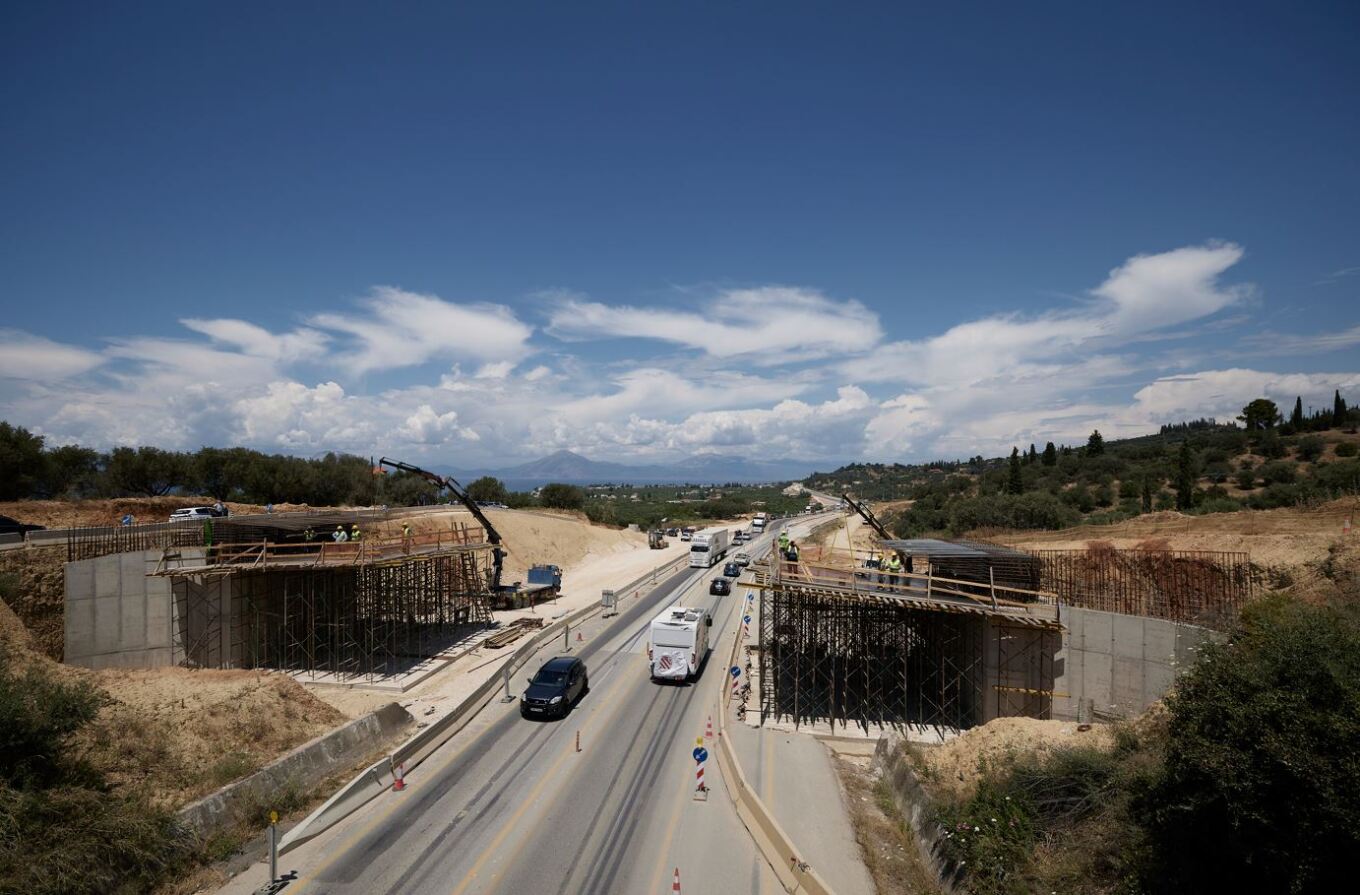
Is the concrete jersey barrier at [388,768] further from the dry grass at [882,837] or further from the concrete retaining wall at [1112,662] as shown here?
the concrete retaining wall at [1112,662]

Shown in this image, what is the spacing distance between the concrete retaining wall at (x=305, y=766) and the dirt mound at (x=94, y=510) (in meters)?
35.1

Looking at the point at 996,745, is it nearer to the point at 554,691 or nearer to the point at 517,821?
the point at 517,821

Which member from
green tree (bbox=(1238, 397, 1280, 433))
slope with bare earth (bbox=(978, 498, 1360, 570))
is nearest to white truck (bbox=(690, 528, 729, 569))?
slope with bare earth (bbox=(978, 498, 1360, 570))

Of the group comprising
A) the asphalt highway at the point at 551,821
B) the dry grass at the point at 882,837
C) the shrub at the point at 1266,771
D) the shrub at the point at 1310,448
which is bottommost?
the dry grass at the point at 882,837

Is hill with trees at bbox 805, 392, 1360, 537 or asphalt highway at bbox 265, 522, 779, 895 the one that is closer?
asphalt highway at bbox 265, 522, 779, 895

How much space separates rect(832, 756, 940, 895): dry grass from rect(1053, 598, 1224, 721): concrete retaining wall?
693 centimetres

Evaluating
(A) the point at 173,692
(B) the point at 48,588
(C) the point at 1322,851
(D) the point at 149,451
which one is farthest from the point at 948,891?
(D) the point at 149,451

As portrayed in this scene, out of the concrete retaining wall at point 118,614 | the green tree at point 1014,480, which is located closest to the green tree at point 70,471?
the concrete retaining wall at point 118,614

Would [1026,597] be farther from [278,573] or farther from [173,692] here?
[278,573]

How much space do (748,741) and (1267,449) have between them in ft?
244

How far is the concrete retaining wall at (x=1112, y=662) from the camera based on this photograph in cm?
1903

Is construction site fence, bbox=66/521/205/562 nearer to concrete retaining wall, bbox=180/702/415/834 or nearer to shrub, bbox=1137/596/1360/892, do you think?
concrete retaining wall, bbox=180/702/415/834

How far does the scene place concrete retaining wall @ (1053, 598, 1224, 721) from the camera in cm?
1903

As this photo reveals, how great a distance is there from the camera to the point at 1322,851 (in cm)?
774
